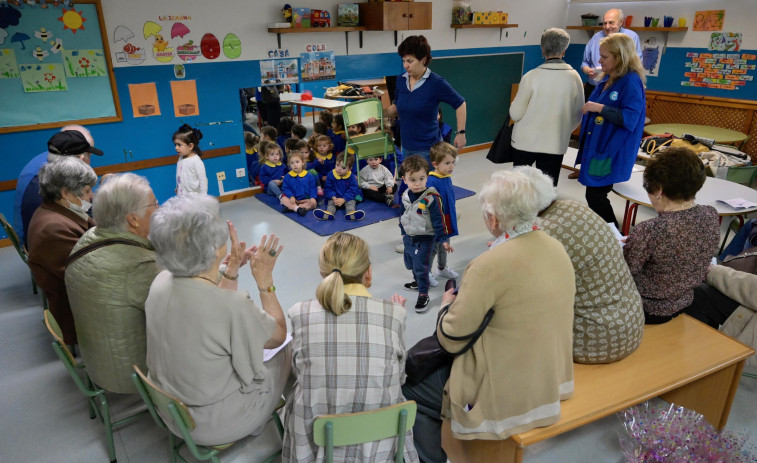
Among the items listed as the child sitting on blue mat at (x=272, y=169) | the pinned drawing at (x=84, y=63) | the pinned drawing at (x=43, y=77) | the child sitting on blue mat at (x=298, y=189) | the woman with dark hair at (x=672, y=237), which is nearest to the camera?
the woman with dark hair at (x=672, y=237)

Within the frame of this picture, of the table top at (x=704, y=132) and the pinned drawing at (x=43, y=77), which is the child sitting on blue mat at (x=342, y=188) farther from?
the table top at (x=704, y=132)

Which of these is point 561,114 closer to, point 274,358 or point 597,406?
point 597,406

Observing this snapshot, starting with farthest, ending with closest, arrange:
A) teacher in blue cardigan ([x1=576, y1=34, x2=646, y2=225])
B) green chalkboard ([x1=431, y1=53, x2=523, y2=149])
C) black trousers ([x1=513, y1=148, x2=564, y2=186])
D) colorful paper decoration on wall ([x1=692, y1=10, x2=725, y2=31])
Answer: green chalkboard ([x1=431, y1=53, x2=523, y2=149]) < colorful paper decoration on wall ([x1=692, y1=10, x2=725, y2=31]) < black trousers ([x1=513, y1=148, x2=564, y2=186]) < teacher in blue cardigan ([x1=576, y1=34, x2=646, y2=225])

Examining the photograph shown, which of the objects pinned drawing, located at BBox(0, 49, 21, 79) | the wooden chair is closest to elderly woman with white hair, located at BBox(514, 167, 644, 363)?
the wooden chair

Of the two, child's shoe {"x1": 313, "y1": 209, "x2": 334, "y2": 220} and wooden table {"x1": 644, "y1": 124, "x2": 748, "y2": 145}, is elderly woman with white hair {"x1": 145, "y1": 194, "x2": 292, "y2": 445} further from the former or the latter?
wooden table {"x1": 644, "y1": 124, "x2": 748, "y2": 145}

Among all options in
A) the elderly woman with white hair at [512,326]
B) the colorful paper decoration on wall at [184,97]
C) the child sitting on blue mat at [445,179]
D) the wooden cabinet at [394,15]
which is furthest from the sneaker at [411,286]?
the wooden cabinet at [394,15]

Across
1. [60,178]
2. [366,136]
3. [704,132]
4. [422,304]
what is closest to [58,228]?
[60,178]

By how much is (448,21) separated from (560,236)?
558 cm

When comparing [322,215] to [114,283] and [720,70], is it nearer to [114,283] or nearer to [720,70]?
[114,283]

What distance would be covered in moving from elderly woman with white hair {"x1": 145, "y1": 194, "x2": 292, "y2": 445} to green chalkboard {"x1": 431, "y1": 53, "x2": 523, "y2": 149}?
18.6 ft

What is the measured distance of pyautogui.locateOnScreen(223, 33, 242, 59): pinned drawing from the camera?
5.22 meters

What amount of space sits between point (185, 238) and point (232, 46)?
163 inches

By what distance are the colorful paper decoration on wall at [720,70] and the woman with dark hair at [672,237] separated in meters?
5.27

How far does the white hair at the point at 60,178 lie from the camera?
2600 millimetres
